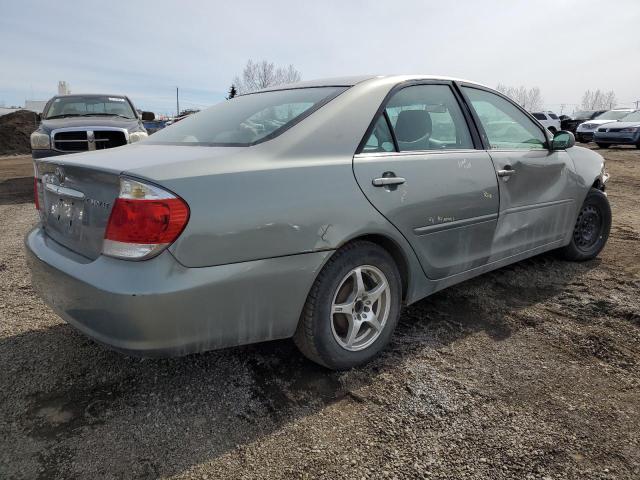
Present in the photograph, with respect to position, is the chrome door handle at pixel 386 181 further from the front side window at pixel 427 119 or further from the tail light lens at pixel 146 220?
the tail light lens at pixel 146 220

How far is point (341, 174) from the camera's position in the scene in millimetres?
2373

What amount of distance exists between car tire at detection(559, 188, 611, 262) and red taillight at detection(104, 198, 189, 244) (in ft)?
11.5

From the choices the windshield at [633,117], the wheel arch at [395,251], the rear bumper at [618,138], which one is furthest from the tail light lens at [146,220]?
the windshield at [633,117]

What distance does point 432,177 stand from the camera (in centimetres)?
276

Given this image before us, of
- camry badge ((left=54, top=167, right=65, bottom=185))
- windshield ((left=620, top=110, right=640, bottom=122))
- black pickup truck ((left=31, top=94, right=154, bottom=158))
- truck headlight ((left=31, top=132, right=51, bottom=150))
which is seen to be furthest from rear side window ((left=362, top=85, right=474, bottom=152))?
windshield ((left=620, top=110, right=640, bottom=122))

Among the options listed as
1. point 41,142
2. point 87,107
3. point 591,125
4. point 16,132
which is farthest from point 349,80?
point 16,132

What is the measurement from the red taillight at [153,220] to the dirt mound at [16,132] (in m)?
25.7

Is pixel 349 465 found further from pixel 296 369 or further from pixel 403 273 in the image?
pixel 403 273

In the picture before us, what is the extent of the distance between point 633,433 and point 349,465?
126 centimetres

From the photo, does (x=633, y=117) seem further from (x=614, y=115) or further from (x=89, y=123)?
(x=89, y=123)

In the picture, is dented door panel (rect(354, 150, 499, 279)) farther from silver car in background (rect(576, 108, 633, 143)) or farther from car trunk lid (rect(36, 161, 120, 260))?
silver car in background (rect(576, 108, 633, 143))

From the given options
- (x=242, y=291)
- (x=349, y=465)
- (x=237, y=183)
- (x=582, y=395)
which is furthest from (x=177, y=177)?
(x=582, y=395)

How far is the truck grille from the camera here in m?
7.68

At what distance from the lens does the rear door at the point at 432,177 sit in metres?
2.57
